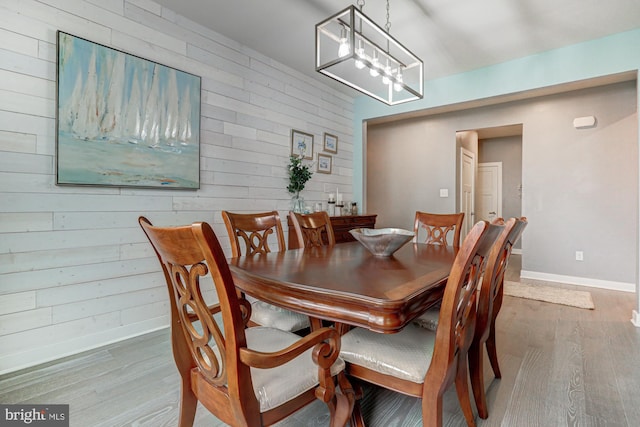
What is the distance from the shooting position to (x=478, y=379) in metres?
1.53

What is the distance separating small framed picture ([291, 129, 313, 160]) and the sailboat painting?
1.22 meters

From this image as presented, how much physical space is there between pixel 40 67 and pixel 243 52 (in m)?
1.71

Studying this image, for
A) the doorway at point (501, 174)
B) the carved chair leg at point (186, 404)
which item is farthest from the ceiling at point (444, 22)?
the doorway at point (501, 174)

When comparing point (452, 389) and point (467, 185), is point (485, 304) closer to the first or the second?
point (452, 389)

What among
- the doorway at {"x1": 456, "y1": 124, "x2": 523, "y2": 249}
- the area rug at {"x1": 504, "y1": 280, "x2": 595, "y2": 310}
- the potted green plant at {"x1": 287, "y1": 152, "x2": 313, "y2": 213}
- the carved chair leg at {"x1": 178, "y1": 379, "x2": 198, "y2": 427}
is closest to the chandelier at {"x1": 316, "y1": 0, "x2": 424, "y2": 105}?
the potted green plant at {"x1": 287, "y1": 152, "x2": 313, "y2": 213}

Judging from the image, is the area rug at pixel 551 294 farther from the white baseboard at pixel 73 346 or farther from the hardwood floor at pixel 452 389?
the white baseboard at pixel 73 346

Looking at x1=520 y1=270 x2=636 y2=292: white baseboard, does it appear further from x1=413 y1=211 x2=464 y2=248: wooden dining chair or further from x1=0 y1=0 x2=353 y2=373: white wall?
x1=0 y1=0 x2=353 y2=373: white wall

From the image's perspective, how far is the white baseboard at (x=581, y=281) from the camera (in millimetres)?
3854

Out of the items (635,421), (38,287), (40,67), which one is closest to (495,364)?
(635,421)

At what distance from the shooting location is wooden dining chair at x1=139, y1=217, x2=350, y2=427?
849 mm

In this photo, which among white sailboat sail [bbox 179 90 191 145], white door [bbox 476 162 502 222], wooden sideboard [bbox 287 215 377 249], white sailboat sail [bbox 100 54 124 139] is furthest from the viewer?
white door [bbox 476 162 502 222]

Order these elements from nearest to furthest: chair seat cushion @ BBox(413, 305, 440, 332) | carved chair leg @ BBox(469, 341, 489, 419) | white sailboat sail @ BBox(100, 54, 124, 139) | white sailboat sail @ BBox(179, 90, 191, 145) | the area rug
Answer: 1. carved chair leg @ BBox(469, 341, 489, 419)
2. chair seat cushion @ BBox(413, 305, 440, 332)
3. white sailboat sail @ BBox(100, 54, 124, 139)
4. white sailboat sail @ BBox(179, 90, 191, 145)
5. the area rug

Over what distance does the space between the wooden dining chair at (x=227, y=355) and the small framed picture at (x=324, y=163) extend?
3097 millimetres

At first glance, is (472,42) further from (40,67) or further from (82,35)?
(40,67)
